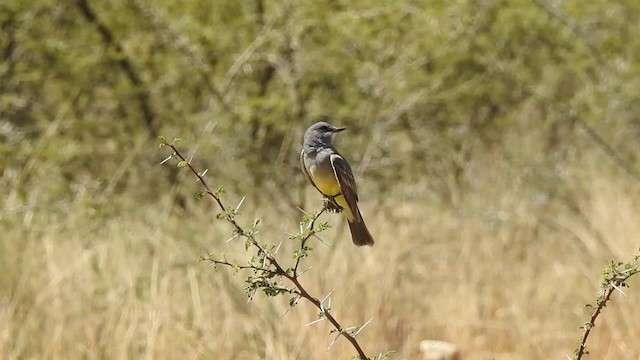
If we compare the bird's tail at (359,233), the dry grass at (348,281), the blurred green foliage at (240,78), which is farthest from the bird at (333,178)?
the blurred green foliage at (240,78)

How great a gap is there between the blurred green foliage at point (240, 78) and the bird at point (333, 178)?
3.34m

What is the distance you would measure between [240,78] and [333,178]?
4.74 meters

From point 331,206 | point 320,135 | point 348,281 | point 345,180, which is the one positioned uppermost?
point 348,281

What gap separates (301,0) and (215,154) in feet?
4.29

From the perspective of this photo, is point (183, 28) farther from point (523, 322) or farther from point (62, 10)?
point (523, 322)

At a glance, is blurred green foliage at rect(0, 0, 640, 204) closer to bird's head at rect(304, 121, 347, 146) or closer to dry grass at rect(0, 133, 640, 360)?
dry grass at rect(0, 133, 640, 360)

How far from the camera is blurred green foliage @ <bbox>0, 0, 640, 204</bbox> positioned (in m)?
8.06

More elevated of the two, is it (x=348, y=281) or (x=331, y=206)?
(x=348, y=281)

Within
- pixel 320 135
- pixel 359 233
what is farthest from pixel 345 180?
pixel 320 135

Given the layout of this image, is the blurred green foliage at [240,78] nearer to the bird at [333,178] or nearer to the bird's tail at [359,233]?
the bird at [333,178]

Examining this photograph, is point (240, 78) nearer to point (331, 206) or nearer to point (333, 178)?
point (333, 178)

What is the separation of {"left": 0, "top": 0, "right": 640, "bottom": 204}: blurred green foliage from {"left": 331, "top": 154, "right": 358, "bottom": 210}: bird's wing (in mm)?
3517

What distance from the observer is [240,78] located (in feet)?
28.9

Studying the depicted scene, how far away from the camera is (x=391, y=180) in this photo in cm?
912
